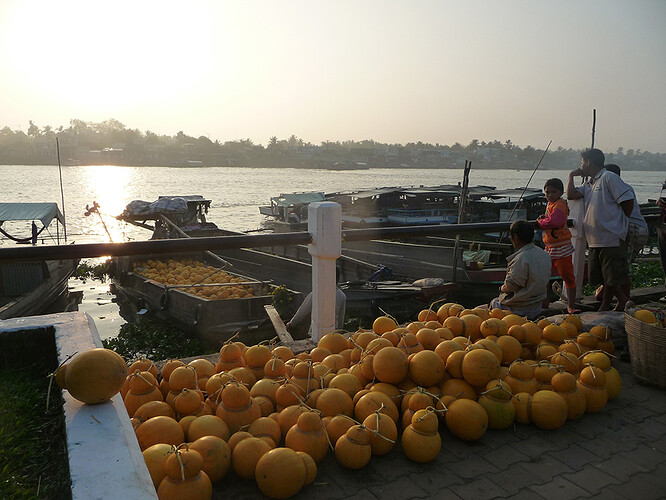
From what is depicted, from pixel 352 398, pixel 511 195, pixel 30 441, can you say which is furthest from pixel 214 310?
pixel 511 195

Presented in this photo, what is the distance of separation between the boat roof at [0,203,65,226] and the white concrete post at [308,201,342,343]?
1542 cm

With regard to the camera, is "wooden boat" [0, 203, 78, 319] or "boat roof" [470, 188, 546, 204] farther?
"boat roof" [470, 188, 546, 204]

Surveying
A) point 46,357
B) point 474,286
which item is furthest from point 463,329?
point 474,286

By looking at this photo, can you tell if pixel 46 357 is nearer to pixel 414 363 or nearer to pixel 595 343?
pixel 414 363

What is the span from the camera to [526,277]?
14.5 feet

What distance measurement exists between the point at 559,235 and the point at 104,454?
5468mm

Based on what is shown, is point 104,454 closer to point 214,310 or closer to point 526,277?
point 526,277

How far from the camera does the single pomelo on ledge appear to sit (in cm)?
188

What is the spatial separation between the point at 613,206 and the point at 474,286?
8.37 m

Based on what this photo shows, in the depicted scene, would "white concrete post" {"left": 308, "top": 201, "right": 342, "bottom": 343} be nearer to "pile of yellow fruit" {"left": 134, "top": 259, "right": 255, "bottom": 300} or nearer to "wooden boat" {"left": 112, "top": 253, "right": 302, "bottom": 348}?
"wooden boat" {"left": 112, "top": 253, "right": 302, "bottom": 348}

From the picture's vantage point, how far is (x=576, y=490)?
7.44 feet

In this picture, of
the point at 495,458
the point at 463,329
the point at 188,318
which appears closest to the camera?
the point at 495,458

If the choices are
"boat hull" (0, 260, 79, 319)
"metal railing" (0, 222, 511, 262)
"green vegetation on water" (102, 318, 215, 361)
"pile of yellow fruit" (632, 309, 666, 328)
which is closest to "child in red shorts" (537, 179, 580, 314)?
"metal railing" (0, 222, 511, 262)

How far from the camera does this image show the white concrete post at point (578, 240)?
566cm
